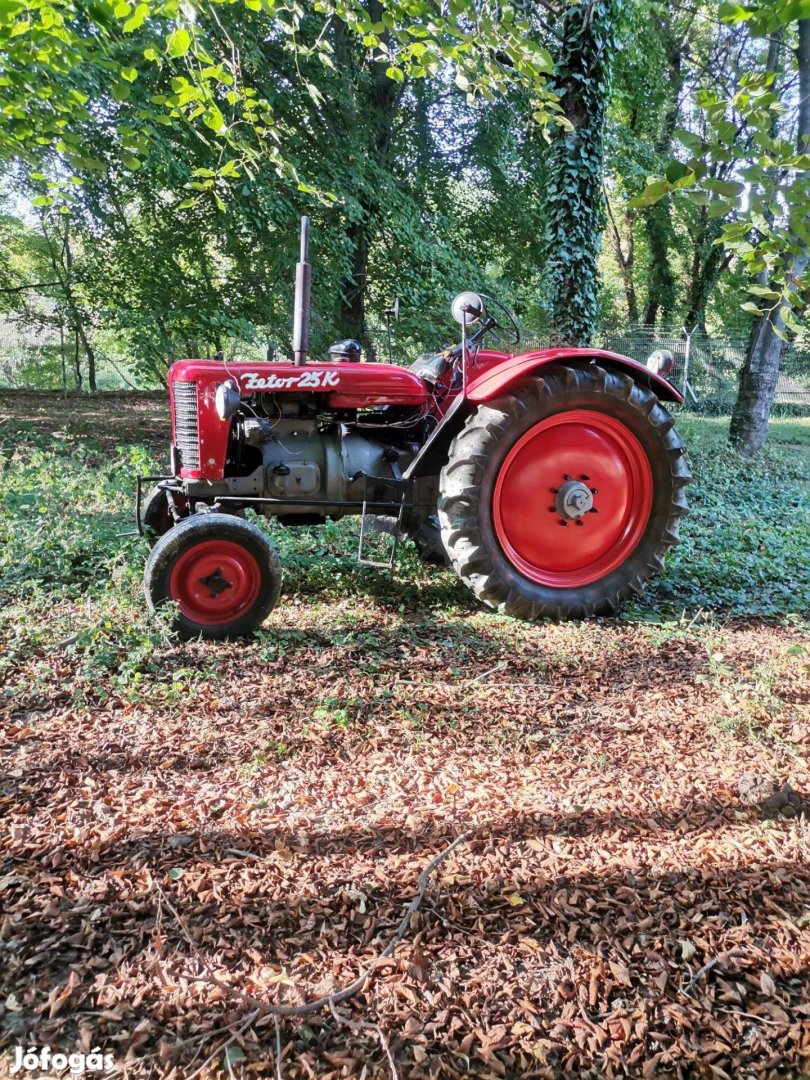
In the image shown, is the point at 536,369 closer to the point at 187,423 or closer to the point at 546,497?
the point at 546,497

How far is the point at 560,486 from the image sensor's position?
3969 mm

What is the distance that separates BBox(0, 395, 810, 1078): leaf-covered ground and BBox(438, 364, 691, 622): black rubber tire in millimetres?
189

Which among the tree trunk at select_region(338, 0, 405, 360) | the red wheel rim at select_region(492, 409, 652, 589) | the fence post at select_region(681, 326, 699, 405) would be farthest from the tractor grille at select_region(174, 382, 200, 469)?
the fence post at select_region(681, 326, 699, 405)

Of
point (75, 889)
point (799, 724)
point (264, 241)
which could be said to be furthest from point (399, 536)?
point (264, 241)

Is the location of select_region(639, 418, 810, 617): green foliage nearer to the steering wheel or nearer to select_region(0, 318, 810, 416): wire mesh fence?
the steering wheel

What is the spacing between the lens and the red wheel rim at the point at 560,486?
3936 millimetres

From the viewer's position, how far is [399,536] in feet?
14.1

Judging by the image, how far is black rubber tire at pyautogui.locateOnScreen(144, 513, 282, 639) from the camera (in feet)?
11.0

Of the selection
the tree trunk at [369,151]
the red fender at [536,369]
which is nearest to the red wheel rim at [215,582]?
the red fender at [536,369]

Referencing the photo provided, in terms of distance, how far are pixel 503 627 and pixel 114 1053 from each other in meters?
2.70

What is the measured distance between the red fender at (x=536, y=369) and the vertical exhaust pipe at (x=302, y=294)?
0.96 metres

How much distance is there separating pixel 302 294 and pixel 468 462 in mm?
1238

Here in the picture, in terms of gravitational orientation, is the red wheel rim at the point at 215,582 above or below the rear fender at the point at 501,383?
below

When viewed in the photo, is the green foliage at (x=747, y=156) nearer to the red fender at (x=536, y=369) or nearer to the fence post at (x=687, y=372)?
the red fender at (x=536, y=369)
